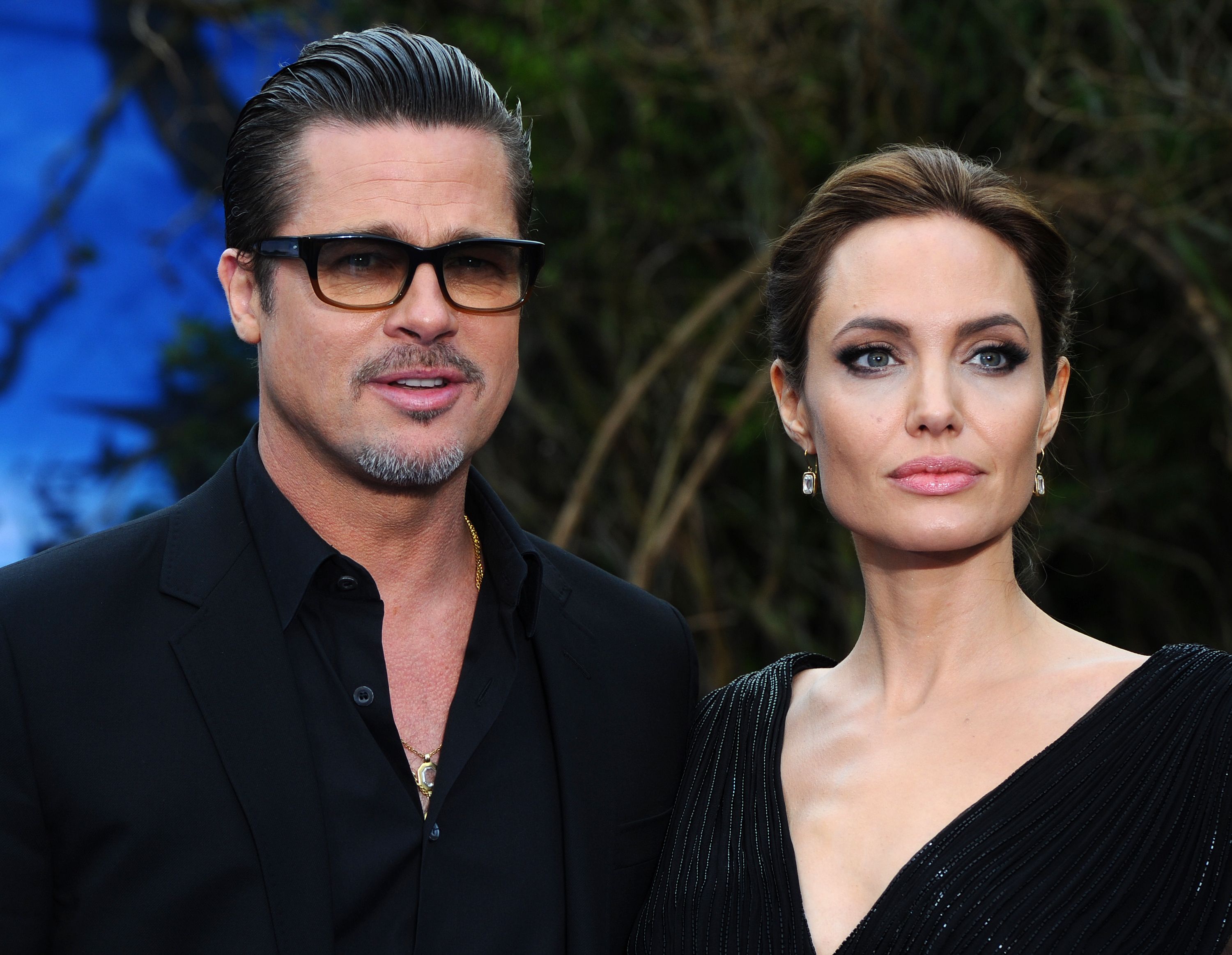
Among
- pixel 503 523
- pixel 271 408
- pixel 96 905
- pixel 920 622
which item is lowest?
pixel 96 905

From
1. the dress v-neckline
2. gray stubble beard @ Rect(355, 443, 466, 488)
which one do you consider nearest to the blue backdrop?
Answer: gray stubble beard @ Rect(355, 443, 466, 488)

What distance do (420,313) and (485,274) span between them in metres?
0.15

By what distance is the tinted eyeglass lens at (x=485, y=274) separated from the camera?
2.11 metres

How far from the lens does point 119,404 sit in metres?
4.78

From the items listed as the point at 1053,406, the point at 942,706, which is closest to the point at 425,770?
the point at 942,706

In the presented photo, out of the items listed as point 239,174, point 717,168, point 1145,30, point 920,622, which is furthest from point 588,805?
point 1145,30

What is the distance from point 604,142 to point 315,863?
3.84m

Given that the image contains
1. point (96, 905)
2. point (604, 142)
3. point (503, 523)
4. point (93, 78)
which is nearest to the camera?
point (96, 905)

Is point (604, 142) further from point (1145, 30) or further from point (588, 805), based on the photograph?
point (588, 805)

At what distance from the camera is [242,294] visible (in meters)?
2.21

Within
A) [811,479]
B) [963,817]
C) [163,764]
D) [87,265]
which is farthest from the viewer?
[87,265]

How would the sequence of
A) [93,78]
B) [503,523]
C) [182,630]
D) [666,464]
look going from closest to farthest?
[182,630] → [503,523] → [666,464] → [93,78]

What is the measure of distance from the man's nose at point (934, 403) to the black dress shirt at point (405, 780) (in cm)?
77

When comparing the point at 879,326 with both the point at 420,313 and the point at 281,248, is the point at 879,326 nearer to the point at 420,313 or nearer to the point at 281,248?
the point at 420,313
